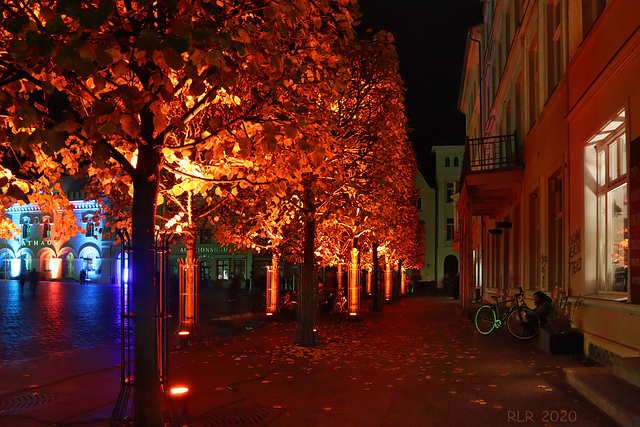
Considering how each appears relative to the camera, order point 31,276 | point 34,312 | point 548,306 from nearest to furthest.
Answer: point 548,306 < point 34,312 < point 31,276

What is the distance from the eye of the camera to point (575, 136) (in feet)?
39.6

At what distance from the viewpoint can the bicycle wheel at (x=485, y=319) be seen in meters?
16.1

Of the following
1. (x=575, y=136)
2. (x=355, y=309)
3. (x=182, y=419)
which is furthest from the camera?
(x=355, y=309)

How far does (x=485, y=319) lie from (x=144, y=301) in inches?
472

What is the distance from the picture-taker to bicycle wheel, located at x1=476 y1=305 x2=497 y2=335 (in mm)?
16141

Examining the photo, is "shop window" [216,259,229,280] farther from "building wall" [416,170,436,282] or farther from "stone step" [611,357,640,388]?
"stone step" [611,357,640,388]

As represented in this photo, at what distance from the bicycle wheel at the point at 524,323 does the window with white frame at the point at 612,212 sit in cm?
308

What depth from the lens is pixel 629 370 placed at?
7.27m

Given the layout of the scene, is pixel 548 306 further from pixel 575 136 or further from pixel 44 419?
pixel 44 419

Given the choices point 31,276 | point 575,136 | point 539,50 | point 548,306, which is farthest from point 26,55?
point 31,276

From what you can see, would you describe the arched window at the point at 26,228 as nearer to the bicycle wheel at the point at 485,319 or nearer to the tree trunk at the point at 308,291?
the tree trunk at the point at 308,291

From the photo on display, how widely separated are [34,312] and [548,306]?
20564 mm

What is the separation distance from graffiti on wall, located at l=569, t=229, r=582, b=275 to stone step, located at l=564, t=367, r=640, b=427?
12.1ft

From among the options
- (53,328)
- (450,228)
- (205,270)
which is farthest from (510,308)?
(205,270)
